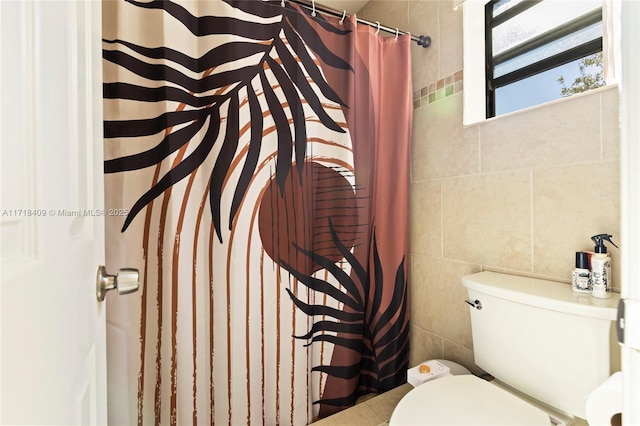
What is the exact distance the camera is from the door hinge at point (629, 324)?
0.91ft

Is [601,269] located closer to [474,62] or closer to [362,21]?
[474,62]

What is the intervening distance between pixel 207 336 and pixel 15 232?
0.94 meters

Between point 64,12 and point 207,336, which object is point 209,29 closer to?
point 64,12

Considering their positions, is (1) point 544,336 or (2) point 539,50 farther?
(2) point 539,50

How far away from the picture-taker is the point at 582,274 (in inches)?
33.6

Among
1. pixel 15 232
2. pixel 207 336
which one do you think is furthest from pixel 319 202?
pixel 15 232

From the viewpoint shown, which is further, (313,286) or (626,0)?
(313,286)

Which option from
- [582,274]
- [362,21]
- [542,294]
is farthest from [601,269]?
[362,21]

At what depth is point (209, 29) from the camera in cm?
102

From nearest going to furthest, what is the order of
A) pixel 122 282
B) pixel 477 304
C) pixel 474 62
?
pixel 122 282 < pixel 477 304 < pixel 474 62

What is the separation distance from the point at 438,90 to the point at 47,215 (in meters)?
1.48

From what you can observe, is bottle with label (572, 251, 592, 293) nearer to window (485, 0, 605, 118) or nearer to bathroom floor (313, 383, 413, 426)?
window (485, 0, 605, 118)

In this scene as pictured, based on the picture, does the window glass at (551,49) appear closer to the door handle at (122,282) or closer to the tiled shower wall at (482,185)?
the tiled shower wall at (482,185)

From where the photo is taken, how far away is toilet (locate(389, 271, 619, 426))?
767 mm
